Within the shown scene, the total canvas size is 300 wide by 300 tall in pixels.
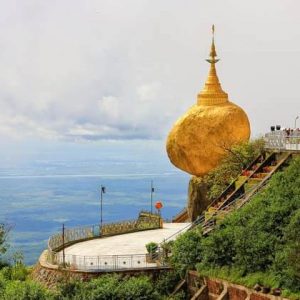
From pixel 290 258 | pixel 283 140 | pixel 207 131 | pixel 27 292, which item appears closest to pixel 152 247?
pixel 27 292

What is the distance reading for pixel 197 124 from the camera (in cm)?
4281

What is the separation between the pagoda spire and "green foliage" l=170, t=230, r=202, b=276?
40.5 ft

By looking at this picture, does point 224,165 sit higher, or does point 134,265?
point 224,165

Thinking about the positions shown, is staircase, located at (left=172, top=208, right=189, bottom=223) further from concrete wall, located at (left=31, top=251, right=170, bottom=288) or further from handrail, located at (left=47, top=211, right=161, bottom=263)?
concrete wall, located at (left=31, top=251, right=170, bottom=288)

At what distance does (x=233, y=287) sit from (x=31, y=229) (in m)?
119

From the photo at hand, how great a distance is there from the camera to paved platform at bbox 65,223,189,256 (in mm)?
36688

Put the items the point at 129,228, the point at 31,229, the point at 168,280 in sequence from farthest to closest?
1. the point at 31,229
2. the point at 129,228
3. the point at 168,280

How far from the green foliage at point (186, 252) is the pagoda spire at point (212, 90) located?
12.4 metres

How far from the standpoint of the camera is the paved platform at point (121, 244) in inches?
1444

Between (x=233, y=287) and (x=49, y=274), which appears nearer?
(x=233, y=287)

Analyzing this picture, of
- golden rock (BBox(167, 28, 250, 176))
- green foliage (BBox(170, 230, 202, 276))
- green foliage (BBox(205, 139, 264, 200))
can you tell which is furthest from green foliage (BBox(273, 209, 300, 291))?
golden rock (BBox(167, 28, 250, 176))

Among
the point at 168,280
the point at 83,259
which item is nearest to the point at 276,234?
the point at 168,280

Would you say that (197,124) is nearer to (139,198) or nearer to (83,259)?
(83,259)

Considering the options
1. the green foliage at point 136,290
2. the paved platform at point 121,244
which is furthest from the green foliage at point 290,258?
the paved platform at point 121,244
